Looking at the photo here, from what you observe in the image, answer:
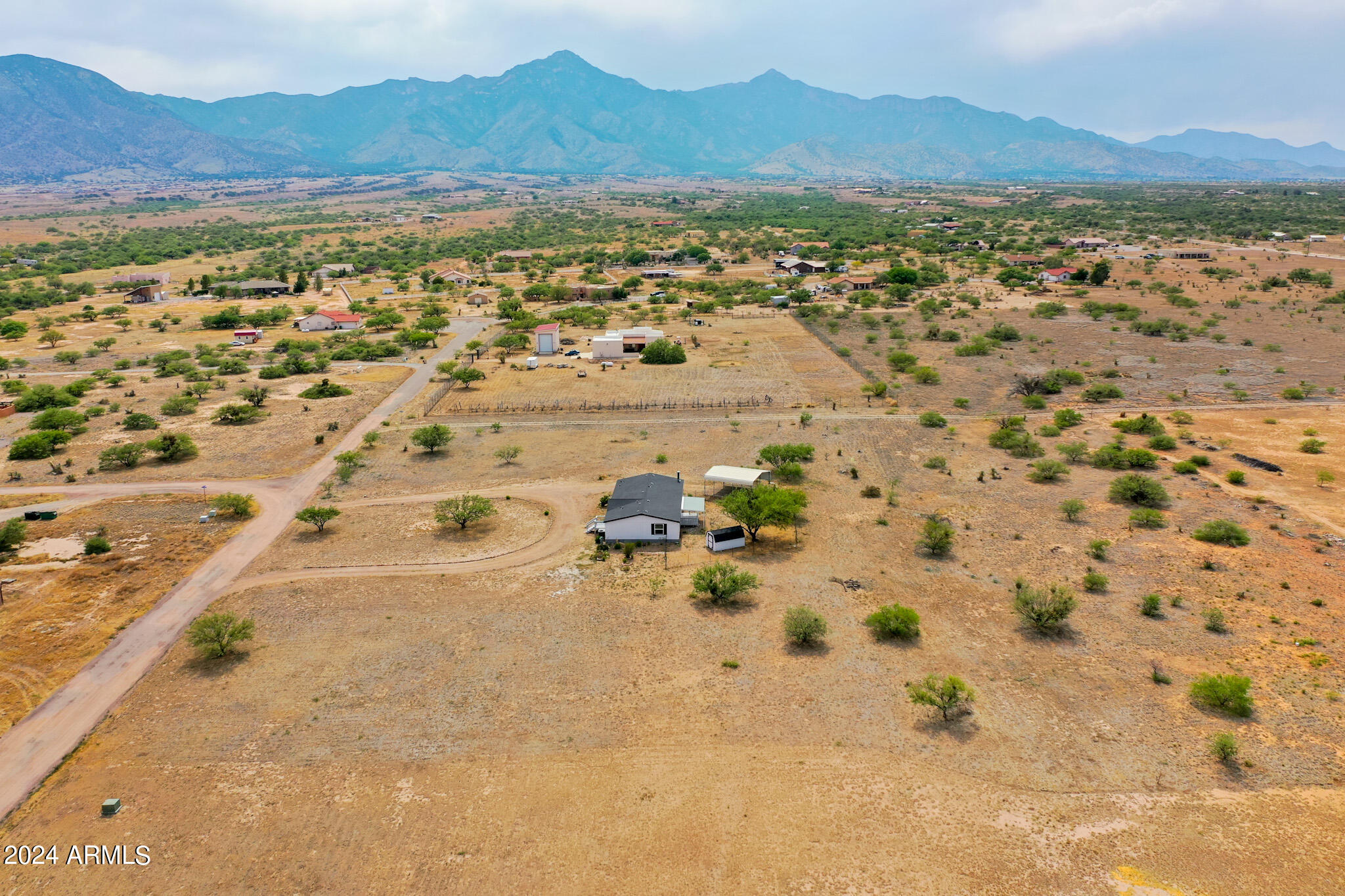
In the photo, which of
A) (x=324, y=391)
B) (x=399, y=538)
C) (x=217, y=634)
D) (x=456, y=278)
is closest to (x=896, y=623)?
(x=399, y=538)

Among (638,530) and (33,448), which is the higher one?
(33,448)

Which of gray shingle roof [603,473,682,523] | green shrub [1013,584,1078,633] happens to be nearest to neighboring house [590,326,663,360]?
gray shingle roof [603,473,682,523]

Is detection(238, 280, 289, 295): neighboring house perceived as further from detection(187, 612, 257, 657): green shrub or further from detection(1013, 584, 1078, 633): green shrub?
detection(1013, 584, 1078, 633): green shrub

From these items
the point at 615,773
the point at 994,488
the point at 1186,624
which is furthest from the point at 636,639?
the point at 994,488

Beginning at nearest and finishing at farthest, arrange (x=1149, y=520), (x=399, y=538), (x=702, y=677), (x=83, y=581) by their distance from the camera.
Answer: (x=702, y=677) < (x=83, y=581) < (x=1149, y=520) < (x=399, y=538)

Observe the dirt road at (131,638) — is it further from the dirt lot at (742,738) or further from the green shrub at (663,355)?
the green shrub at (663,355)

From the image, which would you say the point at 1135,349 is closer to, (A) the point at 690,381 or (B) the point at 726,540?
(A) the point at 690,381

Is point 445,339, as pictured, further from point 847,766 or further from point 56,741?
point 847,766

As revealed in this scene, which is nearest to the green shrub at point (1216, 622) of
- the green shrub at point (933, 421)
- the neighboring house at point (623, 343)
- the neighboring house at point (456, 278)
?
the green shrub at point (933, 421)
